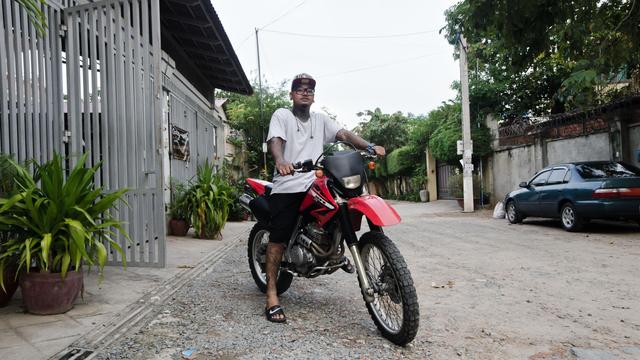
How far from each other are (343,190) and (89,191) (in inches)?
77.8

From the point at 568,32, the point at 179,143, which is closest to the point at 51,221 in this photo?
the point at 179,143

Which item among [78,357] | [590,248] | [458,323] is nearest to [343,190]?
[458,323]

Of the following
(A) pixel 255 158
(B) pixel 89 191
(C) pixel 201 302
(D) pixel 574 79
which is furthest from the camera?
(A) pixel 255 158

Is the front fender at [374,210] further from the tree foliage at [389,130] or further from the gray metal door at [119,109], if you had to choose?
the tree foliage at [389,130]

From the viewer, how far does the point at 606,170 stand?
8.65m

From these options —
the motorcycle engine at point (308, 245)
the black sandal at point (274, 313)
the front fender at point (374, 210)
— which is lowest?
the black sandal at point (274, 313)

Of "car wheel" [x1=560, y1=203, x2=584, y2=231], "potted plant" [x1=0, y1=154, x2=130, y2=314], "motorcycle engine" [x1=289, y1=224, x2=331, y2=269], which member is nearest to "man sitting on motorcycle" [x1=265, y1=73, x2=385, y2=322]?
"motorcycle engine" [x1=289, y1=224, x2=331, y2=269]

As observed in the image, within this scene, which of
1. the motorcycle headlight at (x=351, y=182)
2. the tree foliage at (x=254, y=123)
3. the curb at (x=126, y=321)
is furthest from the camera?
the tree foliage at (x=254, y=123)

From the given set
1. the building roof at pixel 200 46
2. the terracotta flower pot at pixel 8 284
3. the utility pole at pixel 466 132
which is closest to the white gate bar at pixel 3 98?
the terracotta flower pot at pixel 8 284

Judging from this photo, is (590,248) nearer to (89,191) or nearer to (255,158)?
(89,191)

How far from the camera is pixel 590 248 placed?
22.2 ft

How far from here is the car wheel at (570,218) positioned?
8664 millimetres

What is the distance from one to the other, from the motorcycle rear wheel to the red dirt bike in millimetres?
276

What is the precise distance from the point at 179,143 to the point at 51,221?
5642mm
